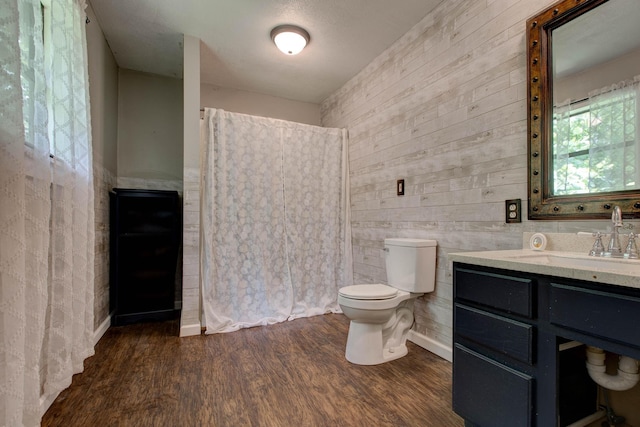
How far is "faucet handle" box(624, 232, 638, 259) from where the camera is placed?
115 centimetres

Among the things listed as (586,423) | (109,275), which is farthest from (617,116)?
(109,275)

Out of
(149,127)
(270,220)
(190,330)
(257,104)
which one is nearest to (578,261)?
(270,220)

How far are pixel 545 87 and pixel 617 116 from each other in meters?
0.33

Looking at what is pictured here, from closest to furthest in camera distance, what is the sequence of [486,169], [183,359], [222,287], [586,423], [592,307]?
[592,307] → [586,423] → [486,169] → [183,359] → [222,287]

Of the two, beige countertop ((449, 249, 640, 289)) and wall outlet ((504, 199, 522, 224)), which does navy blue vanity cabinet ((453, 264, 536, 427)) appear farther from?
wall outlet ((504, 199, 522, 224))

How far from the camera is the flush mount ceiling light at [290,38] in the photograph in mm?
2346

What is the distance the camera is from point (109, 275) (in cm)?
262

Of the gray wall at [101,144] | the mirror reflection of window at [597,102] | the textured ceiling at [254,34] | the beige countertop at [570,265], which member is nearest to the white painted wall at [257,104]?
the textured ceiling at [254,34]

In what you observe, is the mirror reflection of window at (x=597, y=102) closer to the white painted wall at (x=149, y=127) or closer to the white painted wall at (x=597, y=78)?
the white painted wall at (x=597, y=78)

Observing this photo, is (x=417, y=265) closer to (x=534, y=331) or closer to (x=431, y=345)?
(x=431, y=345)

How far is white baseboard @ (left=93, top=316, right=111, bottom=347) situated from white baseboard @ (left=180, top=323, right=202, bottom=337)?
0.58 meters

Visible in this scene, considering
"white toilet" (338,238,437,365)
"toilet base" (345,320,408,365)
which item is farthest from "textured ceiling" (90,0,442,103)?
"toilet base" (345,320,408,365)

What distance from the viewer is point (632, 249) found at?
1153 mm

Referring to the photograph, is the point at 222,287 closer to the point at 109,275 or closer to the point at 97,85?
the point at 109,275
